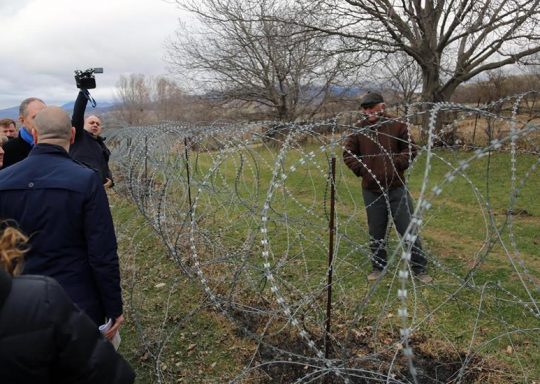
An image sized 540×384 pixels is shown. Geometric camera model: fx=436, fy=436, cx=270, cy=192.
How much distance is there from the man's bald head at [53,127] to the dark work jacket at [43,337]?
110cm

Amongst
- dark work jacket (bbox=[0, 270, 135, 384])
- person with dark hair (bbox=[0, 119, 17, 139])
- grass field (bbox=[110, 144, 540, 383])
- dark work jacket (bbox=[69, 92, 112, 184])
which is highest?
person with dark hair (bbox=[0, 119, 17, 139])

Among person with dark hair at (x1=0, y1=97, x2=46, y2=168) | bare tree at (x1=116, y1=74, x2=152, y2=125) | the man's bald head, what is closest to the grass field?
the man's bald head

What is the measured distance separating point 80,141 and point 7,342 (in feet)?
11.5

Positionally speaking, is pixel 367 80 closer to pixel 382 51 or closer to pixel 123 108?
pixel 382 51

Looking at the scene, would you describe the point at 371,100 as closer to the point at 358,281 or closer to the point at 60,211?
the point at 358,281

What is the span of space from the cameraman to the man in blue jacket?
1480mm

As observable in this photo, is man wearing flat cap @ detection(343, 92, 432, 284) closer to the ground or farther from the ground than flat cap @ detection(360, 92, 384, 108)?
closer to the ground

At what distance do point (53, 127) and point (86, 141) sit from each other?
8.31ft

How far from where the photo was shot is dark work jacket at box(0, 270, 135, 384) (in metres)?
1.13

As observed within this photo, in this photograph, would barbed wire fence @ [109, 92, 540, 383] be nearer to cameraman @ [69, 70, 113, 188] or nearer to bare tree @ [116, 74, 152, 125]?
cameraman @ [69, 70, 113, 188]

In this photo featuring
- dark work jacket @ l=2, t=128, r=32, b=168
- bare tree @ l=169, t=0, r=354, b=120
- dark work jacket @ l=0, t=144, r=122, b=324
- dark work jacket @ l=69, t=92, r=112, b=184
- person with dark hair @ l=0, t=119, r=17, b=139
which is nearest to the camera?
dark work jacket @ l=0, t=144, r=122, b=324

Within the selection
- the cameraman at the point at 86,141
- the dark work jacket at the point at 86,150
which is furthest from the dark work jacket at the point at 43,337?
the dark work jacket at the point at 86,150

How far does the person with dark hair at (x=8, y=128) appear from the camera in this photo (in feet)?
14.8

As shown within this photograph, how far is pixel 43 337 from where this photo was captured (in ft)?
3.89
